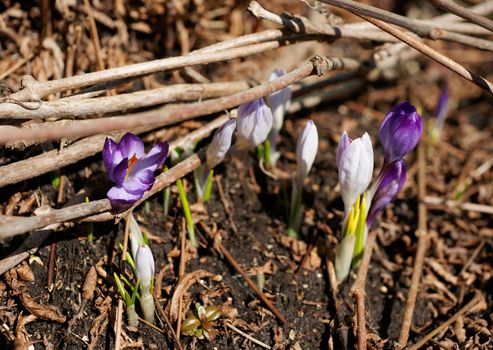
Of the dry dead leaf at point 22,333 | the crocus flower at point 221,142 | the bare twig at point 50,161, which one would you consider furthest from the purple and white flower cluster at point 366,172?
the dry dead leaf at point 22,333

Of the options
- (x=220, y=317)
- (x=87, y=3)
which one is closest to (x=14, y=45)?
(x=87, y=3)

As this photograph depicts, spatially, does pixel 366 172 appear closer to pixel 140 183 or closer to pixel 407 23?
pixel 407 23

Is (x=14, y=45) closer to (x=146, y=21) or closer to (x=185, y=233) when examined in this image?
(x=146, y=21)

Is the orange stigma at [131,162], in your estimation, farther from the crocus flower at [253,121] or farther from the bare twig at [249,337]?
the bare twig at [249,337]

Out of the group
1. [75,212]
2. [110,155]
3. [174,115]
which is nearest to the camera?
[174,115]

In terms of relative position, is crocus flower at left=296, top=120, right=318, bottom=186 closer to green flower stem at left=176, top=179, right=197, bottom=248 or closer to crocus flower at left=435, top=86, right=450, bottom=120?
green flower stem at left=176, top=179, right=197, bottom=248

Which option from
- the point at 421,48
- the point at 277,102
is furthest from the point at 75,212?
the point at 421,48
